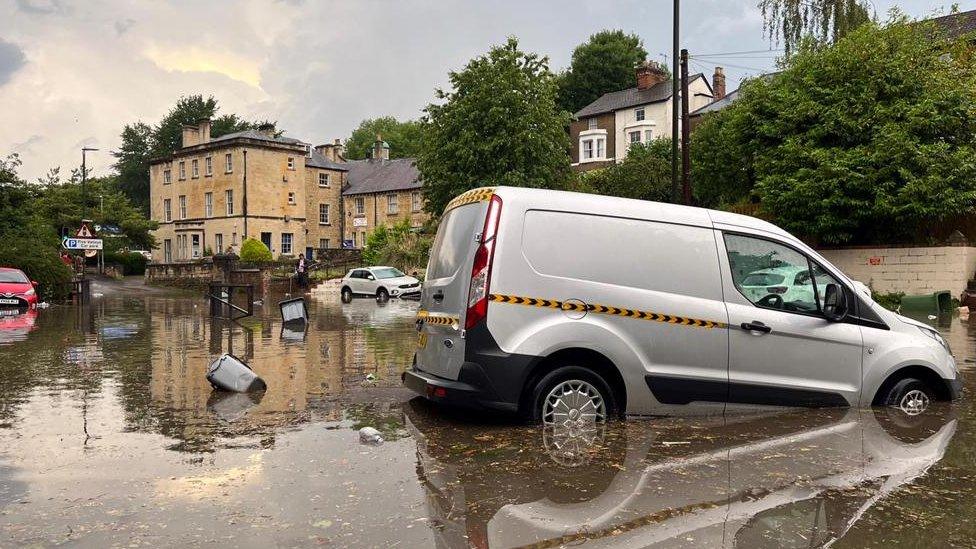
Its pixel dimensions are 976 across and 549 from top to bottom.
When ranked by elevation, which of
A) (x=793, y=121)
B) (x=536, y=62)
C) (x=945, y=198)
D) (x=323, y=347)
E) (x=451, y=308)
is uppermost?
(x=536, y=62)

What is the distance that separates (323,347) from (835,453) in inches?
382

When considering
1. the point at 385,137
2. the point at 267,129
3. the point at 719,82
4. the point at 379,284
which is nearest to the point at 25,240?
the point at 379,284

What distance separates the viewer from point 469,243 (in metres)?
6.67

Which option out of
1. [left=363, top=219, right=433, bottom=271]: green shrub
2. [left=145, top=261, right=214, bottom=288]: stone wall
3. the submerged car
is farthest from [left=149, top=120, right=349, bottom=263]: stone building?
the submerged car

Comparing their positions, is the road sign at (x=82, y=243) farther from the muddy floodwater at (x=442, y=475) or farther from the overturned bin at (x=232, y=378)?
the overturned bin at (x=232, y=378)

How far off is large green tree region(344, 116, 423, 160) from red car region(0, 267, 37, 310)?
59226mm

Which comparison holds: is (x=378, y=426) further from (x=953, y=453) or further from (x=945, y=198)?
(x=945, y=198)

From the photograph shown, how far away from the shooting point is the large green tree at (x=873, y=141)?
76.4ft

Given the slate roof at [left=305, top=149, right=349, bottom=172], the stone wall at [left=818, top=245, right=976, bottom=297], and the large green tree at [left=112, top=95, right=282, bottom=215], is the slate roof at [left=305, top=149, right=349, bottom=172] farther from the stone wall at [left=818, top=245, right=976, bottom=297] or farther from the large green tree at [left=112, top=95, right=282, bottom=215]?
the stone wall at [left=818, top=245, right=976, bottom=297]

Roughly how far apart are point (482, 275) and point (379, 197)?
57932 mm

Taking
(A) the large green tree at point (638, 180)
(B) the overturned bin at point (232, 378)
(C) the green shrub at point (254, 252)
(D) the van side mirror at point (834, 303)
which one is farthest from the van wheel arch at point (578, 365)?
(C) the green shrub at point (254, 252)

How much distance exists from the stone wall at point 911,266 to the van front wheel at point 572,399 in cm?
2171

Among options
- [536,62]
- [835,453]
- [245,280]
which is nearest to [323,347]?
[835,453]

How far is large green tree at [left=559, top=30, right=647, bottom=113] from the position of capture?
2867 inches
